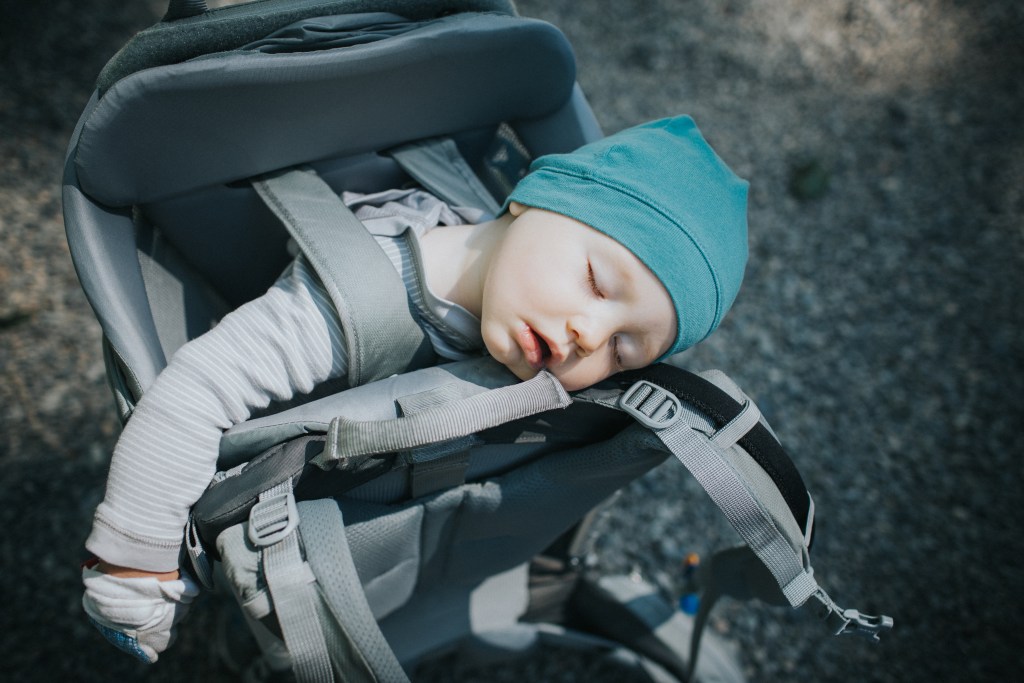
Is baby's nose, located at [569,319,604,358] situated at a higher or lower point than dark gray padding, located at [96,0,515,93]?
lower

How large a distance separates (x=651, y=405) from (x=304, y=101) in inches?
23.5

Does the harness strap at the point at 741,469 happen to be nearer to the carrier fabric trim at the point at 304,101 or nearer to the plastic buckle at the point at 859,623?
the plastic buckle at the point at 859,623

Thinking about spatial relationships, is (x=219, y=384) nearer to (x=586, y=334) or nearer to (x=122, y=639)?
(x=122, y=639)

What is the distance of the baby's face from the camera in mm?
835

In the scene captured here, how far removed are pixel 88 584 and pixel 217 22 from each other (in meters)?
0.72

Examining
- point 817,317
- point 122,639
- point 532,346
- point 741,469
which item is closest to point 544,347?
point 532,346

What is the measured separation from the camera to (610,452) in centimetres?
80

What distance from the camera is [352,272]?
2.74 feet

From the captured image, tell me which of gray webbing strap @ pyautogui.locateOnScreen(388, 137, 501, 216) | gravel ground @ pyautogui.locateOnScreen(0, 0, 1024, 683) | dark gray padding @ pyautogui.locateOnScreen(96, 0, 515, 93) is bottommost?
gravel ground @ pyautogui.locateOnScreen(0, 0, 1024, 683)

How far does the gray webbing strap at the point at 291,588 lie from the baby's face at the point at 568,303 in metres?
0.35

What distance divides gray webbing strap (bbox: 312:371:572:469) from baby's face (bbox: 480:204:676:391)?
4.9 inches

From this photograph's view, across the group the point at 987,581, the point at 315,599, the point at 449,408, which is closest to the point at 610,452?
the point at 449,408

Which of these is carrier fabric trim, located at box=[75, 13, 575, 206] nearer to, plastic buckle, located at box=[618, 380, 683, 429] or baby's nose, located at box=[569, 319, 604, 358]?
baby's nose, located at box=[569, 319, 604, 358]

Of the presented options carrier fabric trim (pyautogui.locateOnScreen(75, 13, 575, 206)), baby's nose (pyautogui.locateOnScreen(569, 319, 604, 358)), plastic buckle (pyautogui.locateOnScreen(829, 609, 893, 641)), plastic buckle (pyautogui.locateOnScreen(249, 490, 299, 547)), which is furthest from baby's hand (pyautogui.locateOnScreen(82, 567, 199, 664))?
plastic buckle (pyautogui.locateOnScreen(829, 609, 893, 641))
